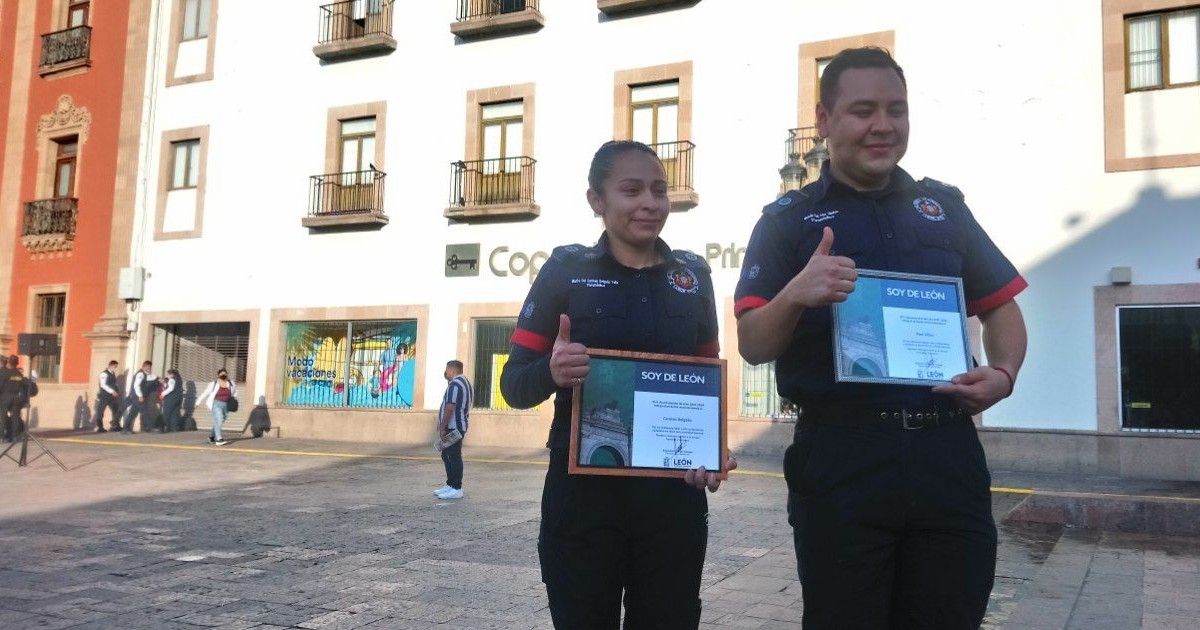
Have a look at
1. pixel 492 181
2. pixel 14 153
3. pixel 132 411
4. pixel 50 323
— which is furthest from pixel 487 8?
pixel 14 153

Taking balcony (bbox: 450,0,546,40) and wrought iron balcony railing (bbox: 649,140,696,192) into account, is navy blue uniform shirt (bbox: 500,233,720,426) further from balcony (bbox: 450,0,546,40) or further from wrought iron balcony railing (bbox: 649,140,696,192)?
balcony (bbox: 450,0,546,40)

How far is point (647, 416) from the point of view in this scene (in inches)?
114

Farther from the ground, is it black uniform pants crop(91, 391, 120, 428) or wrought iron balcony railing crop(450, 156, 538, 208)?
wrought iron balcony railing crop(450, 156, 538, 208)

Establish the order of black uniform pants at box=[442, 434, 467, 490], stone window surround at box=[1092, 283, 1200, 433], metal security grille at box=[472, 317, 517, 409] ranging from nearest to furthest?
black uniform pants at box=[442, 434, 467, 490] → stone window surround at box=[1092, 283, 1200, 433] → metal security grille at box=[472, 317, 517, 409]

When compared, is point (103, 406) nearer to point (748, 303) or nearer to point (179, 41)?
point (179, 41)

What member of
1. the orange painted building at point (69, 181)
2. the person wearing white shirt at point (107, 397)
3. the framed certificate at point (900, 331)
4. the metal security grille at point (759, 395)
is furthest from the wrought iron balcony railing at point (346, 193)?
the framed certificate at point (900, 331)

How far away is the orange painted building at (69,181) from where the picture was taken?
2372 centimetres

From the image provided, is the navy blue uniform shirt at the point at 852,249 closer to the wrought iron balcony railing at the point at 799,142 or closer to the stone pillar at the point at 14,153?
the wrought iron balcony railing at the point at 799,142

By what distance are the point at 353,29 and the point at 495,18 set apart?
13.6 feet

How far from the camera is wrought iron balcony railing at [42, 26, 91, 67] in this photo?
986 inches

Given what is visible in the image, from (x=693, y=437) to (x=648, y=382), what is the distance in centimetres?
22

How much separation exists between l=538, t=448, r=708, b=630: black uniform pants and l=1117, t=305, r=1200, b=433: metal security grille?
1356 cm

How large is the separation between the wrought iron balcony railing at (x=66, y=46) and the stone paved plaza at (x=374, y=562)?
16783mm

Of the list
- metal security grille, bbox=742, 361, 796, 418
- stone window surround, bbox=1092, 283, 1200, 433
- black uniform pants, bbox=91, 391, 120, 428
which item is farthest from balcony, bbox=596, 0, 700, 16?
black uniform pants, bbox=91, 391, 120, 428
